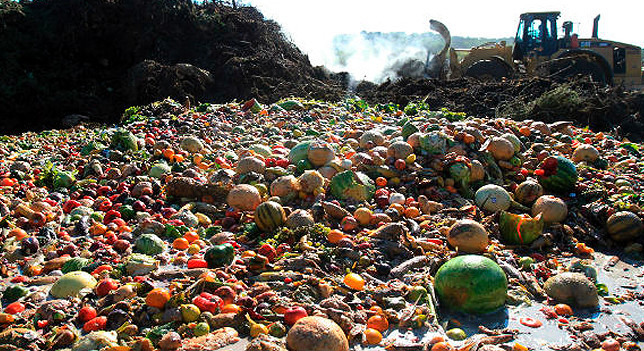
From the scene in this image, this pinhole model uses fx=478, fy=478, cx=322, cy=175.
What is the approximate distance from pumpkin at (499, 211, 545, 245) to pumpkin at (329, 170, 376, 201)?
4.41ft

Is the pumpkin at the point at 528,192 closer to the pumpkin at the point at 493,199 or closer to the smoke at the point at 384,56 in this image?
the pumpkin at the point at 493,199

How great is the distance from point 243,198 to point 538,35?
53.0 feet

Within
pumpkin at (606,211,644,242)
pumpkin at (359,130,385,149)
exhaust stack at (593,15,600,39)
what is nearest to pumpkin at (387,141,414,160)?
pumpkin at (359,130,385,149)

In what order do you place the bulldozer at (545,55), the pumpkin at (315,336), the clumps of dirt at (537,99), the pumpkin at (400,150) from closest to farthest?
the pumpkin at (315,336) → the pumpkin at (400,150) → the clumps of dirt at (537,99) → the bulldozer at (545,55)

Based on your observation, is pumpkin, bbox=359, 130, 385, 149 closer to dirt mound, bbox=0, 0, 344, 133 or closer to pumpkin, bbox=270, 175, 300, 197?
pumpkin, bbox=270, 175, 300, 197

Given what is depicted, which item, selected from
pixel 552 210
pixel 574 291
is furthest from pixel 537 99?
pixel 574 291

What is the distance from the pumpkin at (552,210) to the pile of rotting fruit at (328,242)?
0.05 feet

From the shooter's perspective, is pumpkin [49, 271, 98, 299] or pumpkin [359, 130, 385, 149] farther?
pumpkin [359, 130, 385, 149]

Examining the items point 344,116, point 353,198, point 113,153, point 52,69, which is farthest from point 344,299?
point 52,69

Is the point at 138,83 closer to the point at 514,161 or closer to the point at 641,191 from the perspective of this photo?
the point at 514,161

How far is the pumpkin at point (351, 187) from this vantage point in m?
4.81


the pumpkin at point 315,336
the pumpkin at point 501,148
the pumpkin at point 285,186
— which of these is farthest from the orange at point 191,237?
the pumpkin at point 501,148

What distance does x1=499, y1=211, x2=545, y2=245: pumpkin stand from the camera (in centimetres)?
434

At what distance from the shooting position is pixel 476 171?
213 inches
